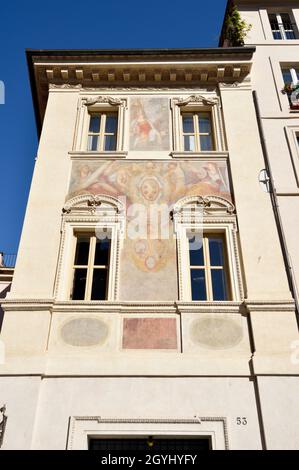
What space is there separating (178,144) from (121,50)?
3.73m

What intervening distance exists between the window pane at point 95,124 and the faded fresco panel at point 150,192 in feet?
5.64

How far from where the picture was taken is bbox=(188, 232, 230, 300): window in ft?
28.1

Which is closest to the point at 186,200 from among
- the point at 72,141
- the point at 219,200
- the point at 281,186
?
the point at 219,200

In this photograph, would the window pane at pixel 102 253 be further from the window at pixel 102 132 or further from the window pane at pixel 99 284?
the window at pixel 102 132

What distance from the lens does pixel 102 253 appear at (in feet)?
30.1

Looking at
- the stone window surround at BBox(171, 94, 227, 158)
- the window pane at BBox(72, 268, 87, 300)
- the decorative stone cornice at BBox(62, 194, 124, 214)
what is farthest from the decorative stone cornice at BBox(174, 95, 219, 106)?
the window pane at BBox(72, 268, 87, 300)

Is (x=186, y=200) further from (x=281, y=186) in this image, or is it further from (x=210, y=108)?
(x=210, y=108)

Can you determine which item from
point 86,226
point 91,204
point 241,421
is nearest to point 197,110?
point 91,204

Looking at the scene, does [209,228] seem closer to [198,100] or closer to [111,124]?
[198,100]

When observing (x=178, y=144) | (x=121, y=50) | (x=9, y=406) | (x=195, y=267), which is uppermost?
(x=121, y=50)

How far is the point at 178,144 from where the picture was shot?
35.7 feet

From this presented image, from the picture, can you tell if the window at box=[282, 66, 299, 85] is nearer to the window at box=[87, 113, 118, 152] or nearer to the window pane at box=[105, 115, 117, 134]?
the window pane at box=[105, 115, 117, 134]

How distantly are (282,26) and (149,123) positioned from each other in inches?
303

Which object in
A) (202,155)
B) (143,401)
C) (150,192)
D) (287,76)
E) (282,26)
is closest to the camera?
(143,401)
